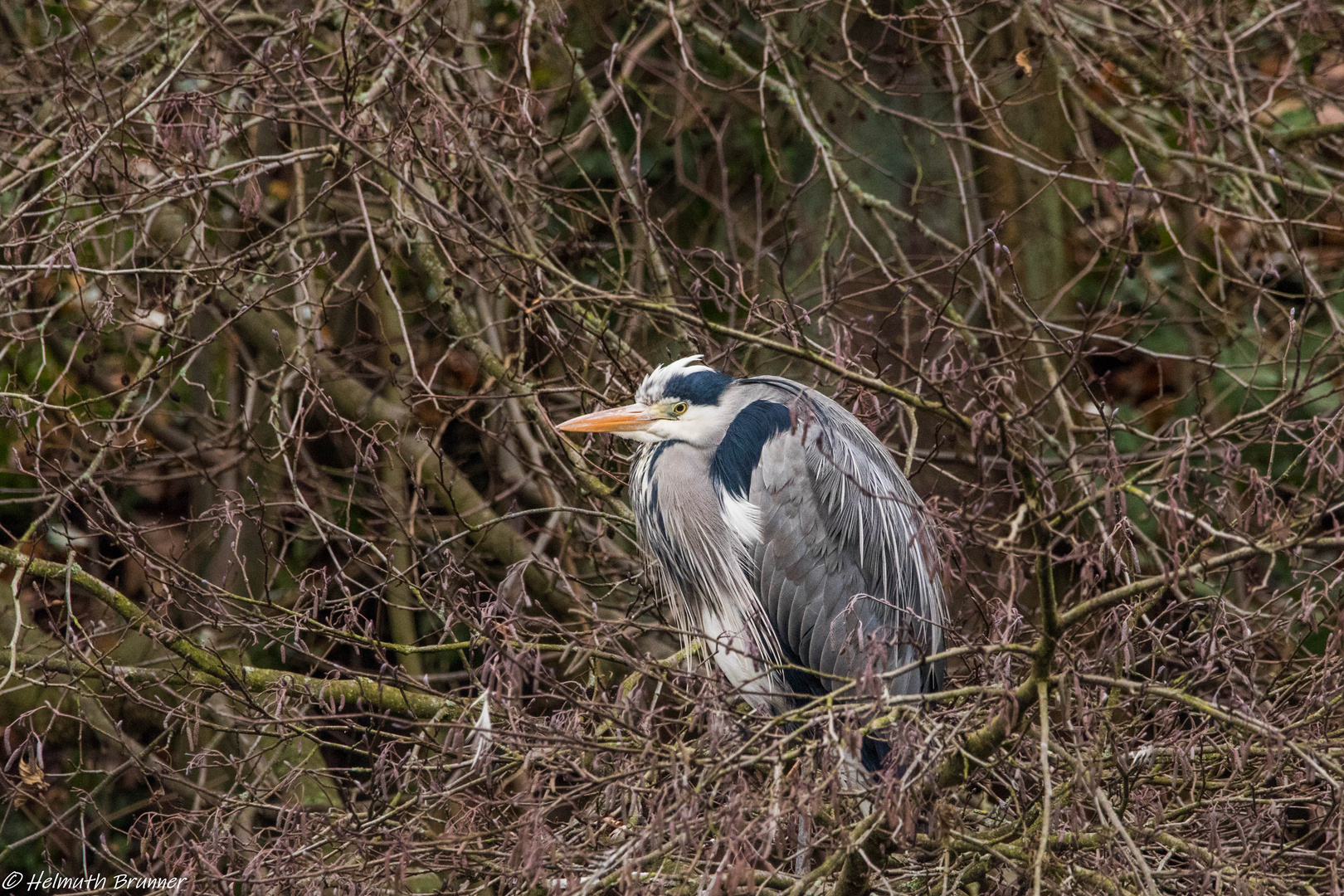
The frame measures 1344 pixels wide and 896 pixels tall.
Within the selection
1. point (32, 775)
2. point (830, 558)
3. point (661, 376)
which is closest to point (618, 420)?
point (661, 376)

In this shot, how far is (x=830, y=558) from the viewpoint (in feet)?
11.3

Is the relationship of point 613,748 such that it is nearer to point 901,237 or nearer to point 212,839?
point 212,839

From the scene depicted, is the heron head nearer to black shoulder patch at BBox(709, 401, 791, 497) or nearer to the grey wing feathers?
black shoulder patch at BBox(709, 401, 791, 497)

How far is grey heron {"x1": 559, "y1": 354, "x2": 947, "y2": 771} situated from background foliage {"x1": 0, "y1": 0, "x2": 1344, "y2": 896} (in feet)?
0.52

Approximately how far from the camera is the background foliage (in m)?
2.08

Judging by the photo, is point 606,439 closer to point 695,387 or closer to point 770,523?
point 695,387

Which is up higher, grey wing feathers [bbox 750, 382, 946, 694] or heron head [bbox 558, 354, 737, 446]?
heron head [bbox 558, 354, 737, 446]

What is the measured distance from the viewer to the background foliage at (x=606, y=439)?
2076 millimetres

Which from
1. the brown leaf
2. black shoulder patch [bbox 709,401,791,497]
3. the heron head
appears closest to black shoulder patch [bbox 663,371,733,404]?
the heron head

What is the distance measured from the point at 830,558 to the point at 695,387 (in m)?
0.61

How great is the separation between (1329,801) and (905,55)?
105 inches

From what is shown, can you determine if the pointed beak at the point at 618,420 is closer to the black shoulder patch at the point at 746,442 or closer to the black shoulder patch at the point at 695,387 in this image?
the black shoulder patch at the point at 695,387

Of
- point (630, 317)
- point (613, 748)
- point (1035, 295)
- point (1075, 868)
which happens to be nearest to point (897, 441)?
point (1035, 295)

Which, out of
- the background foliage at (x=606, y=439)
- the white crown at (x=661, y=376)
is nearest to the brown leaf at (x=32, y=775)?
the background foliage at (x=606, y=439)
